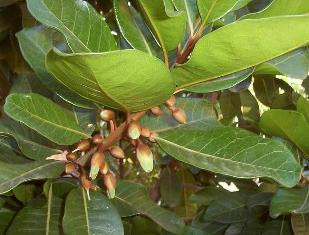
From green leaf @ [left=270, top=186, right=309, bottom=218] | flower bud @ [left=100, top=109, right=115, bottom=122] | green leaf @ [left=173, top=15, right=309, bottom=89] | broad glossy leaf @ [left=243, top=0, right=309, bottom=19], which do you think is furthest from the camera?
green leaf @ [left=270, top=186, right=309, bottom=218]

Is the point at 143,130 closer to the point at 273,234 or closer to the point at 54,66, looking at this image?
the point at 54,66

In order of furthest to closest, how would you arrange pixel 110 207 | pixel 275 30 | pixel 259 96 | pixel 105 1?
1. pixel 259 96
2. pixel 105 1
3. pixel 110 207
4. pixel 275 30

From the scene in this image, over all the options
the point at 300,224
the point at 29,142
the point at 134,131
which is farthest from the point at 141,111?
the point at 300,224

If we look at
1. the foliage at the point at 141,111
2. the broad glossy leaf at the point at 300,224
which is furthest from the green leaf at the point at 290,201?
the broad glossy leaf at the point at 300,224

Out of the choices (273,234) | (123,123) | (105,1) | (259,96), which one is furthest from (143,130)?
(259,96)

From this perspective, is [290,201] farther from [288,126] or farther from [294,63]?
[294,63]

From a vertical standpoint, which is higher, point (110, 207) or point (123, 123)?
point (123, 123)

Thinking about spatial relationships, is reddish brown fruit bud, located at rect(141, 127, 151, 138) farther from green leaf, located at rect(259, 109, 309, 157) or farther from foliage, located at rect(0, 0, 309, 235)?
green leaf, located at rect(259, 109, 309, 157)

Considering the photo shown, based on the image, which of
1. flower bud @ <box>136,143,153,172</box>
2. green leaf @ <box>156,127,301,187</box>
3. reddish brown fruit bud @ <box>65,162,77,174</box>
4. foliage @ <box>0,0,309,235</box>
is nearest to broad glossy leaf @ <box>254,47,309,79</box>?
foliage @ <box>0,0,309,235</box>
